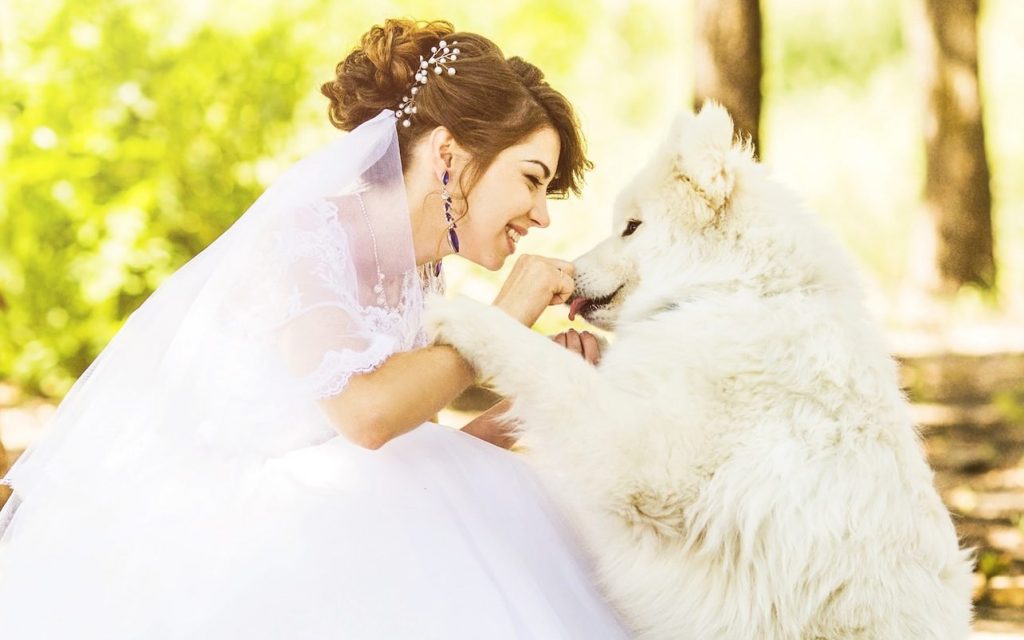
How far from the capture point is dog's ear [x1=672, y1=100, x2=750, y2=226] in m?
2.38

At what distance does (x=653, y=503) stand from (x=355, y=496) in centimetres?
62

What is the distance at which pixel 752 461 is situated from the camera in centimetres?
213

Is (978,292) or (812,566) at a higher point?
(978,292)

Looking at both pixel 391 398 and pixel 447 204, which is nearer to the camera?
pixel 391 398

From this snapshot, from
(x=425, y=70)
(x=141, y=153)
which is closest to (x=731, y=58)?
(x=425, y=70)

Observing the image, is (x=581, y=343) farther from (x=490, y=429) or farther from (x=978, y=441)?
(x=978, y=441)

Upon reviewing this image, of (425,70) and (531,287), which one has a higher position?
(425,70)

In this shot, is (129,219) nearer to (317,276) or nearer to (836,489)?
(317,276)

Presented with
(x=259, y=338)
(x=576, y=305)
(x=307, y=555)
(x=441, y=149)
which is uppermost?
(x=441, y=149)

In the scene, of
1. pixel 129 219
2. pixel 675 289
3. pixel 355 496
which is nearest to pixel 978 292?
pixel 129 219

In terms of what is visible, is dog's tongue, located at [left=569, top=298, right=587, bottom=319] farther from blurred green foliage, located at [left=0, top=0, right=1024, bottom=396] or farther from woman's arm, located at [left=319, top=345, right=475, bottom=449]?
blurred green foliage, located at [left=0, top=0, right=1024, bottom=396]

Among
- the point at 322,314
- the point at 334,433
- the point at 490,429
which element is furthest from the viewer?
the point at 490,429

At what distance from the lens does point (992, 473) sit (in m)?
6.57

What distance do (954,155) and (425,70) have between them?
289 inches
